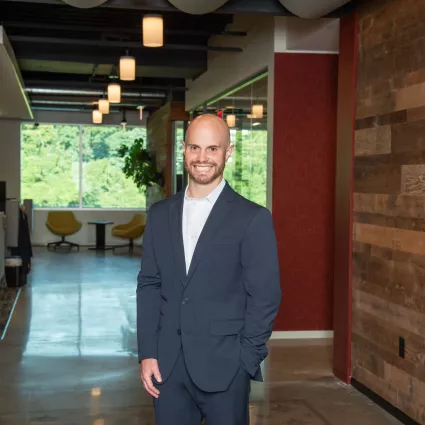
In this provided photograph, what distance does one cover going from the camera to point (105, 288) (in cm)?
1037

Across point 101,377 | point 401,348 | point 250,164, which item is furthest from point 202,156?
point 250,164

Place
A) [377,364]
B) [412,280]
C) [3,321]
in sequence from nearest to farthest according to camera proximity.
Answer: [412,280] → [377,364] → [3,321]

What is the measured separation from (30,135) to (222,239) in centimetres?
1547

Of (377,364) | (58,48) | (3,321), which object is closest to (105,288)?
(3,321)

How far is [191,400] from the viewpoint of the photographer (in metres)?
2.61

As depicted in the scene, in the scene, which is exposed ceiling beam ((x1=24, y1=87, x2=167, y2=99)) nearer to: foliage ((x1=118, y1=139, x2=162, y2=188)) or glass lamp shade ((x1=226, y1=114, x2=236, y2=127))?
foliage ((x1=118, y1=139, x2=162, y2=188))

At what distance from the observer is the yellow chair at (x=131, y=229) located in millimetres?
16000

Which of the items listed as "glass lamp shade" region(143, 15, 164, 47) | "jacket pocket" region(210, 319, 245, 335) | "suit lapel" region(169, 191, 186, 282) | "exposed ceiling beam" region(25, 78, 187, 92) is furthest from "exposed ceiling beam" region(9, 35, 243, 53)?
"jacket pocket" region(210, 319, 245, 335)

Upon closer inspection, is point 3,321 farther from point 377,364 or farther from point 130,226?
point 130,226

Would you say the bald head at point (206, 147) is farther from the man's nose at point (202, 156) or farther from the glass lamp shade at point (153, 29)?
the glass lamp shade at point (153, 29)

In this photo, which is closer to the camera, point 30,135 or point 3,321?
point 3,321

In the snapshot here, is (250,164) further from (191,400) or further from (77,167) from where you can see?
(77,167)

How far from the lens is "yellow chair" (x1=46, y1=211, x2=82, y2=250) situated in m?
16.4

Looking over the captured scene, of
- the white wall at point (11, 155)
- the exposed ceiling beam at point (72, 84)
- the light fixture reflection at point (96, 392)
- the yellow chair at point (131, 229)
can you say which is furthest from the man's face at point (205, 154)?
the white wall at point (11, 155)
